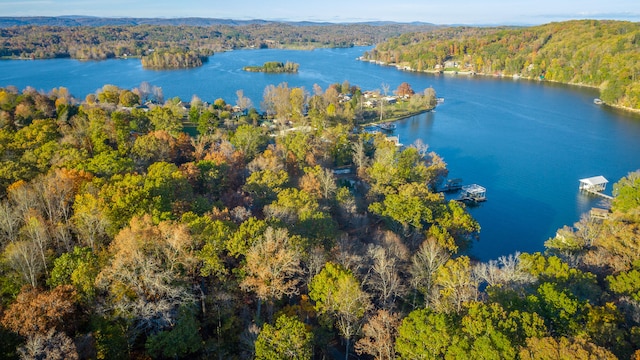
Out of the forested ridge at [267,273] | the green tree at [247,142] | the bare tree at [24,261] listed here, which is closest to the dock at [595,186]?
the forested ridge at [267,273]

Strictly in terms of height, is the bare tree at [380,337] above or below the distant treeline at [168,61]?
below

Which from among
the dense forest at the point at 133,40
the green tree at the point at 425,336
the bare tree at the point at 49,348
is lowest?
the green tree at the point at 425,336

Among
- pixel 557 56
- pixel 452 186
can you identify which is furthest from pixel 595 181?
pixel 557 56

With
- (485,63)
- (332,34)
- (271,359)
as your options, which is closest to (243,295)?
(271,359)

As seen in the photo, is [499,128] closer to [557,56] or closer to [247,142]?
[247,142]

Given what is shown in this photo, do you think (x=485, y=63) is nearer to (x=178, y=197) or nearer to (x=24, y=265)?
(x=178, y=197)

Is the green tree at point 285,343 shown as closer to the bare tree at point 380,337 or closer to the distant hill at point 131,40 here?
the bare tree at point 380,337

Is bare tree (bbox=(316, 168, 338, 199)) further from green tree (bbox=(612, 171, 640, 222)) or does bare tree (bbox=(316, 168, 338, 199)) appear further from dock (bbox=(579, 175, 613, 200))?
dock (bbox=(579, 175, 613, 200))
